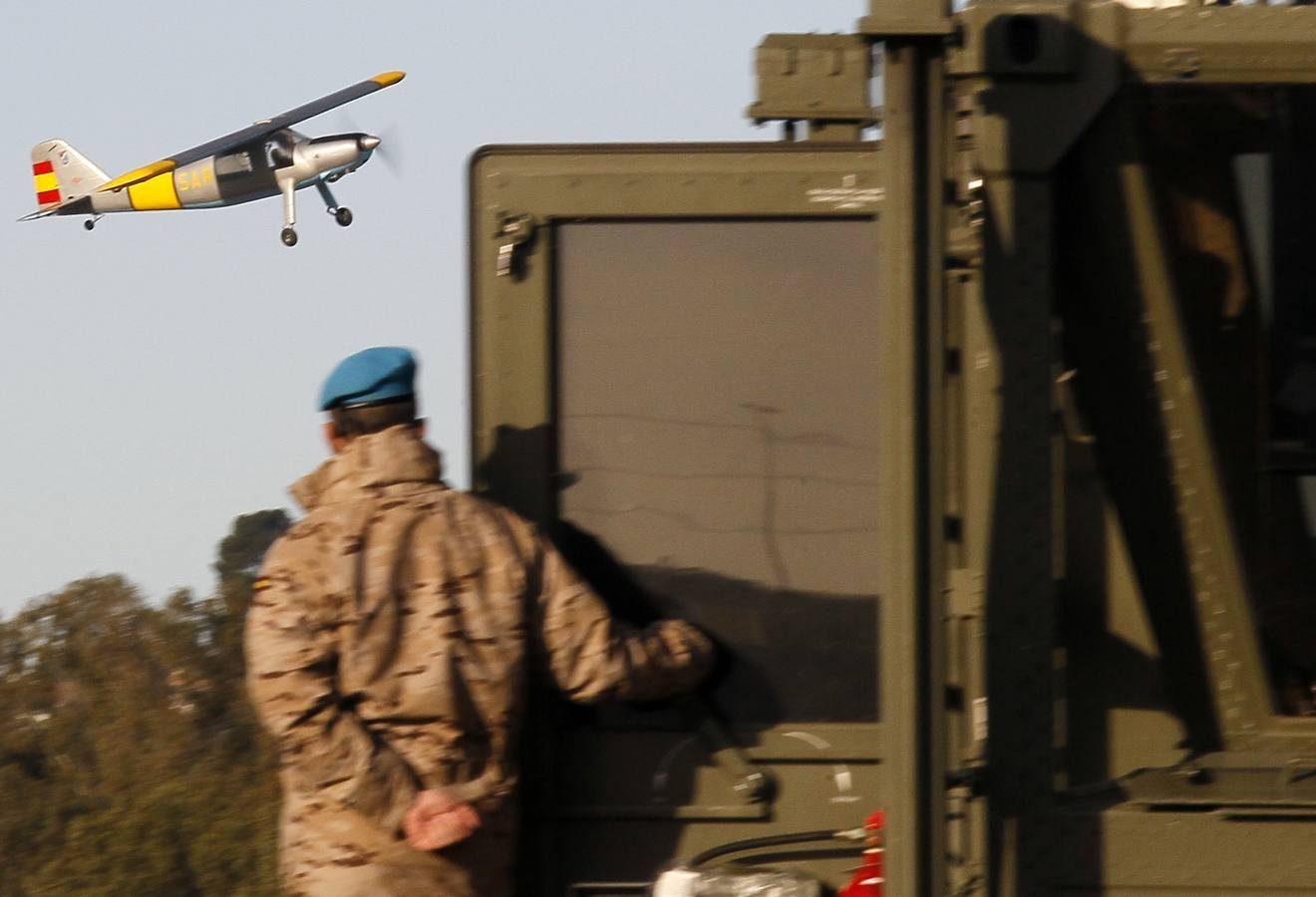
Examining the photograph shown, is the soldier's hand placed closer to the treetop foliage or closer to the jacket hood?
the jacket hood

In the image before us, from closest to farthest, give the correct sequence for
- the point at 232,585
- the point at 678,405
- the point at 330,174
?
the point at 678,405 < the point at 232,585 < the point at 330,174

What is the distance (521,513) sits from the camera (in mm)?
4371

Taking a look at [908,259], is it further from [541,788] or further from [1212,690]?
[541,788]

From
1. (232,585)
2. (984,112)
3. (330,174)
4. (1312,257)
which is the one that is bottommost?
(232,585)

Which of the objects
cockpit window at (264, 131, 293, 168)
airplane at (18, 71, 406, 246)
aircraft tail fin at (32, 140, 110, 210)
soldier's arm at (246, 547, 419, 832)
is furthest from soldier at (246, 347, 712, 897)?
aircraft tail fin at (32, 140, 110, 210)

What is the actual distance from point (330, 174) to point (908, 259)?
2594 centimetres

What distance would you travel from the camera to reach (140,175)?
108ft

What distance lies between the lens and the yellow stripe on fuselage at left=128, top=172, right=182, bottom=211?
32.1 meters

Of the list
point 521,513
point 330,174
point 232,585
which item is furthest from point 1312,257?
point 330,174

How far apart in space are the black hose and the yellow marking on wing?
28.7 meters

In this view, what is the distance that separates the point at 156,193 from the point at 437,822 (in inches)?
1181

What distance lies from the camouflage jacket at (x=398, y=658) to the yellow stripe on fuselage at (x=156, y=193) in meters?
28.7

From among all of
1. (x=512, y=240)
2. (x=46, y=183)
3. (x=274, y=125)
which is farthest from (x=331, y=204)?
(x=512, y=240)

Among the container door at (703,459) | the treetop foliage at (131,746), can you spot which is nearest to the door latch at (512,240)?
the container door at (703,459)
